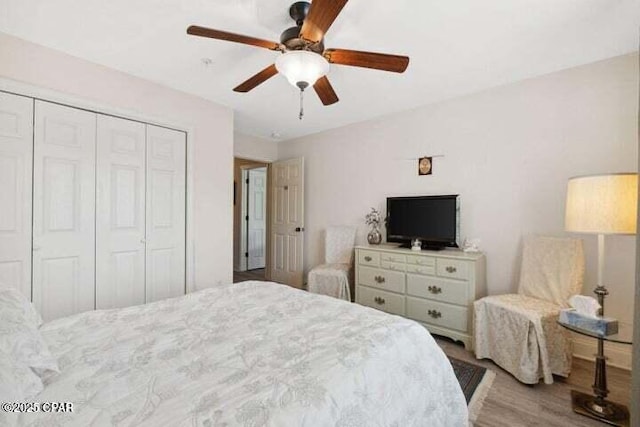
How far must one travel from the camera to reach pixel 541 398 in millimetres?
1948

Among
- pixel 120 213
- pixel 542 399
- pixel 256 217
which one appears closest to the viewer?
pixel 542 399

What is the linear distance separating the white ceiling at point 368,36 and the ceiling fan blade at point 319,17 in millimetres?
293

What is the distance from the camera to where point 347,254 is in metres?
3.95

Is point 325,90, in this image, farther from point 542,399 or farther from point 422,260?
point 542,399

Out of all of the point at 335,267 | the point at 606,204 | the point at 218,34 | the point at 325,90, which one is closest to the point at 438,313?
the point at 335,267

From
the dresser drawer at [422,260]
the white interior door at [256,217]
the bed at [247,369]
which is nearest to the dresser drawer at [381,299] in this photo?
the dresser drawer at [422,260]

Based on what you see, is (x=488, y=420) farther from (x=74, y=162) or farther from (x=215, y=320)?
(x=74, y=162)

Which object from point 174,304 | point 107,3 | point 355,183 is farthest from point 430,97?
point 174,304

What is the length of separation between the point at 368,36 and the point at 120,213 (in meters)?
2.59

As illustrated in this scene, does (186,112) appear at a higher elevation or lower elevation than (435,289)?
higher

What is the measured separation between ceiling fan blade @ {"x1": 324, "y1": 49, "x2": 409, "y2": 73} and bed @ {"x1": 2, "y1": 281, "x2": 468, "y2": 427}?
146 centimetres

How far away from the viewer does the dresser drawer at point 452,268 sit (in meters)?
2.67

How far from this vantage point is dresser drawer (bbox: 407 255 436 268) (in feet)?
9.36

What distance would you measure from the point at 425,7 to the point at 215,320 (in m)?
2.16
